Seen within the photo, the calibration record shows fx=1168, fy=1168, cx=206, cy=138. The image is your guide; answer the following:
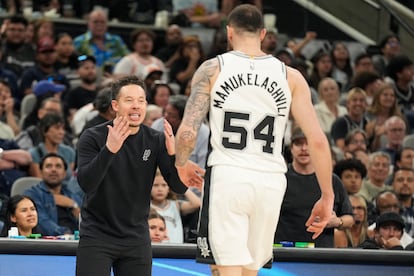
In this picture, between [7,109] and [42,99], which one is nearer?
[7,109]

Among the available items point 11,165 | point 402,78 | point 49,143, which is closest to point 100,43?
point 49,143

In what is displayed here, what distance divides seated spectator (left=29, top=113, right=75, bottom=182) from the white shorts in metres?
5.07

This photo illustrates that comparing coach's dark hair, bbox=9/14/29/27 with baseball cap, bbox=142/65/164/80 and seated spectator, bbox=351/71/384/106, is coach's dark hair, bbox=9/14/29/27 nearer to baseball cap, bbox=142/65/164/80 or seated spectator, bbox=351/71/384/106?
baseball cap, bbox=142/65/164/80

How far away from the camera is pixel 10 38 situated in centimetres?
A: 1465

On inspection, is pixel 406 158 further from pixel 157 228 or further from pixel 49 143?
pixel 157 228

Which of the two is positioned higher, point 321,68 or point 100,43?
point 100,43

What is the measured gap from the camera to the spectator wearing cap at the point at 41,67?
45.7ft

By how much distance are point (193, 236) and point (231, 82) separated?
133 inches

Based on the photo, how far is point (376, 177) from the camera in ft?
39.8

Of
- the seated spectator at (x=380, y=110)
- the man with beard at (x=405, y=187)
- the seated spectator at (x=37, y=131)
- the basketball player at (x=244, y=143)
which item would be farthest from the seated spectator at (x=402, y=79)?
the basketball player at (x=244, y=143)

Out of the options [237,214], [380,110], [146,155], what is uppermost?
[380,110]

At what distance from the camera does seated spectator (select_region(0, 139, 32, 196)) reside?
11.2 meters

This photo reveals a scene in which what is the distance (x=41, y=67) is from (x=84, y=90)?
96cm

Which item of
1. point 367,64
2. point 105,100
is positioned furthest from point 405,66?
point 105,100
